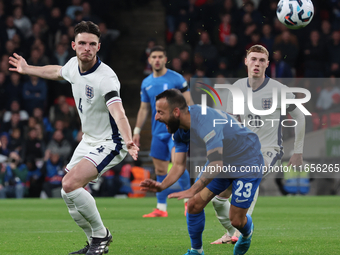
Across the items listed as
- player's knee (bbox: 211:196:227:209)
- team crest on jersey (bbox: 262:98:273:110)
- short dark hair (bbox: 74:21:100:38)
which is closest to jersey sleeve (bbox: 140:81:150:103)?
team crest on jersey (bbox: 262:98:273:110)

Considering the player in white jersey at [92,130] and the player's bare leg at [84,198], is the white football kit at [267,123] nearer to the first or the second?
the player in white jersey at [92,130]

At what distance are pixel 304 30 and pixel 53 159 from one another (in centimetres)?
871

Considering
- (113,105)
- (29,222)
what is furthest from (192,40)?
(113,105)

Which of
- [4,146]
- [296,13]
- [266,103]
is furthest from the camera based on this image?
[4,146]

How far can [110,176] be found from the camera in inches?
599

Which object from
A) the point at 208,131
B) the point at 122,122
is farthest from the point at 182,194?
the point at 122,122

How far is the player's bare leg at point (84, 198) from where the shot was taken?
548 centimetres

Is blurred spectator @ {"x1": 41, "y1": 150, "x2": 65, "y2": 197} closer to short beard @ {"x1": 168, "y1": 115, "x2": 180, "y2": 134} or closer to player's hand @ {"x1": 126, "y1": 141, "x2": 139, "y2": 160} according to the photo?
player's hand @ {"x1": 126, "y1": 141, "x2": 139, "y2": 160}

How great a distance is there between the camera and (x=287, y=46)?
1691cm

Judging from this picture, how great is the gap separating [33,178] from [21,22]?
18.9ft

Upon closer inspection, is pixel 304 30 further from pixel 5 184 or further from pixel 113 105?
pixel 113 105

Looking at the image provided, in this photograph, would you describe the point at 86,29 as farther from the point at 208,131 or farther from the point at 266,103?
the point at 266,103

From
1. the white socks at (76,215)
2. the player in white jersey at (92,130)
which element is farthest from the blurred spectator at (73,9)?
the white socks at (76,215)

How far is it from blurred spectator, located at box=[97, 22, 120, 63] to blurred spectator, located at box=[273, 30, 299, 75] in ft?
17.1
